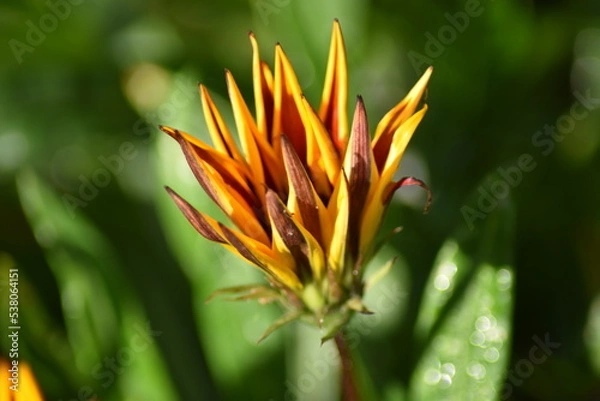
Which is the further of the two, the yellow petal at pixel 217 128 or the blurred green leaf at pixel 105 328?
the blurred green leaf at pixel 105 328

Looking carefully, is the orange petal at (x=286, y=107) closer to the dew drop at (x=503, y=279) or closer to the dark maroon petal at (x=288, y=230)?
the dark maroon petal at (x=288, y=230)

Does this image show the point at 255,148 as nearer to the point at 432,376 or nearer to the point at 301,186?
the point at 301,186

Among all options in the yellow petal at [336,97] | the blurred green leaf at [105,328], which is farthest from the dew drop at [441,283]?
the blurred green leaf at [105,328]

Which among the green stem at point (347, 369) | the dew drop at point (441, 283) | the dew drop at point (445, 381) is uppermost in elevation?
the green stem at point (347, 369)

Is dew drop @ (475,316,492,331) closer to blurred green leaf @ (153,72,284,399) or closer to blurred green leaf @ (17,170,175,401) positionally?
blurred green leaf @ (153,72,284,399)

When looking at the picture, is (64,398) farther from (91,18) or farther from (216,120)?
(91,18)

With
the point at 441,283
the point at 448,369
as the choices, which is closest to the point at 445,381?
the point at 448,369
